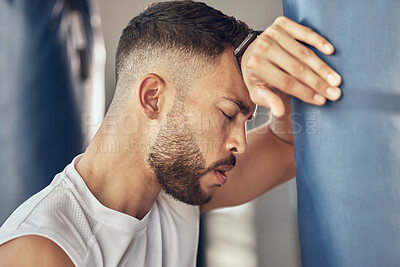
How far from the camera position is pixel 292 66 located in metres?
0.81

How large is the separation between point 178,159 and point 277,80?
55cm

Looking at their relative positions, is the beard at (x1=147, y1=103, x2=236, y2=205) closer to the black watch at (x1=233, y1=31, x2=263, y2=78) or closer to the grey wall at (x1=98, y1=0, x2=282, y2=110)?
the black watch at (x1=233, y1=31, x2=263, y2=78)

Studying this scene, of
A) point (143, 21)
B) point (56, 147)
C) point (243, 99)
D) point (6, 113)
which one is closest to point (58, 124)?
point (56, 147)

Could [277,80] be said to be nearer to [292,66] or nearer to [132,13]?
[292,66]

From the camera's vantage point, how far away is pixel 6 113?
154cm

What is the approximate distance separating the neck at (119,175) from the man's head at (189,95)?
0.04m

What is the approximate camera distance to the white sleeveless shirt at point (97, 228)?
1038mm

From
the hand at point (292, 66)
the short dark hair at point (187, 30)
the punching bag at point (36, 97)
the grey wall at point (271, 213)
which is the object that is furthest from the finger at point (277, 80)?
the grey wall at point (271, 213)

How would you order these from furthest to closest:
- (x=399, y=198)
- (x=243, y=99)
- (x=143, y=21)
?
(x=143, y=21) → (x=243, y=99) → (x=399, y=198)

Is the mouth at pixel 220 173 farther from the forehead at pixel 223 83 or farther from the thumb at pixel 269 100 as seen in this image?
the thumb at pixel 269 100

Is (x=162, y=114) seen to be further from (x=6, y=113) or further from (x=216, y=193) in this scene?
(x=6, y=113)

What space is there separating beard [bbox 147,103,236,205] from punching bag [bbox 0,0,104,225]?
564 millimetres

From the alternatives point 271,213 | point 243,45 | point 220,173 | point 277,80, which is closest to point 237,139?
point 220,173

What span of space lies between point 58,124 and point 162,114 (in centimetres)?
63
